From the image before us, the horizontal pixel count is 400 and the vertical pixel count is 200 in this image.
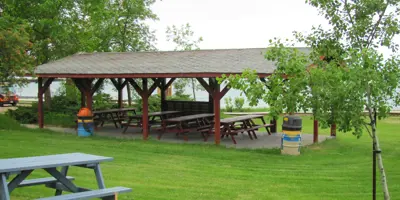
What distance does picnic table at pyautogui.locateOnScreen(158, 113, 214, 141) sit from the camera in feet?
49.4

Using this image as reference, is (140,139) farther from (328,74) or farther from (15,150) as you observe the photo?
(328,74)

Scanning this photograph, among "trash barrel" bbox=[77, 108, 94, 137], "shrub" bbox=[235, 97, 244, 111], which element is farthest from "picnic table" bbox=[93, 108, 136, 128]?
"shrub" bbox=[235, 97, 244, 111]

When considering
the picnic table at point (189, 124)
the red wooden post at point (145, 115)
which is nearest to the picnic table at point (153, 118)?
the picnic table at point (189, 124)

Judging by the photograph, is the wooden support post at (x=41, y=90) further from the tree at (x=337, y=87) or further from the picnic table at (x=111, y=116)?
the tree at (x=337, y=87)

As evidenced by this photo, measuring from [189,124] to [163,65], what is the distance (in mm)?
2238

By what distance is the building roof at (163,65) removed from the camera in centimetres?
1359

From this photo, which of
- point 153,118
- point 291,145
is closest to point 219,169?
point 291,145

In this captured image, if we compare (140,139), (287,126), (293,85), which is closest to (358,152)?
(287,126)

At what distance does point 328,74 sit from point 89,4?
20.0 m

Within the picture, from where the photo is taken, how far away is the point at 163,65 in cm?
1530

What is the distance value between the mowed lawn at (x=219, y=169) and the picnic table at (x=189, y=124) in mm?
856

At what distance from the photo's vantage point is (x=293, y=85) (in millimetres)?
5703

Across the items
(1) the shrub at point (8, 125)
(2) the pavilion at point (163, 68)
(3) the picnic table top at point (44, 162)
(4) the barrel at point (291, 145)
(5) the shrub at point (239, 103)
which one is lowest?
(4) the barrel at point (291, 145)

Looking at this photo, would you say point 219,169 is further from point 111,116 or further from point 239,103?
point 239,103
